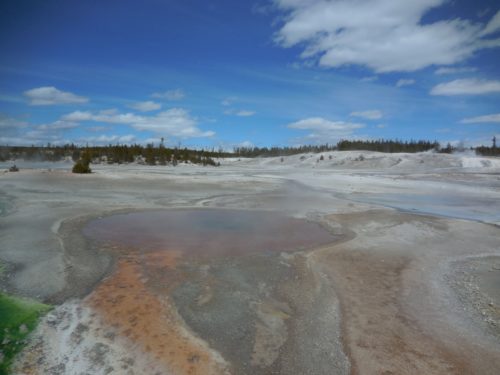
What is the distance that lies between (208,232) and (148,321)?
4.79 meters

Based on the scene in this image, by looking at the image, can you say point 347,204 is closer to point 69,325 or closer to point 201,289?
point 201,289

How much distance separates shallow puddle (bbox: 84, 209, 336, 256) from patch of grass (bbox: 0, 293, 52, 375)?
2.80 meters

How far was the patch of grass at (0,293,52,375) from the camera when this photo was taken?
3.67 meters

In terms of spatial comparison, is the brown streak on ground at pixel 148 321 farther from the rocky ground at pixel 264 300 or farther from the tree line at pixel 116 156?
the tree line at pixel 116 156

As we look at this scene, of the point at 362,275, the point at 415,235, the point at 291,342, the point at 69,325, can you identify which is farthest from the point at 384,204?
the point at 69,325

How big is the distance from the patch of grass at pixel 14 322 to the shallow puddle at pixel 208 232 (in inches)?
110

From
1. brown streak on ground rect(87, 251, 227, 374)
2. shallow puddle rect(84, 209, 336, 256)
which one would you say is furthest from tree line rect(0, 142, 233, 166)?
brown streak on ground rect(87, 251, 227, 374)

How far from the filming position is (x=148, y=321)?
4.46m

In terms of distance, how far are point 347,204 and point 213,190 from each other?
7191 mm

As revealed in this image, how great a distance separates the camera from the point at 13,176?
23.3 metres

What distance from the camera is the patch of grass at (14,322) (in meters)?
3.67

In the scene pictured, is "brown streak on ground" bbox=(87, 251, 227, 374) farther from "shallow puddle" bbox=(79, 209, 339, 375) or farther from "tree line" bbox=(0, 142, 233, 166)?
"tree line" bbox=(0, 142, 233, 166)

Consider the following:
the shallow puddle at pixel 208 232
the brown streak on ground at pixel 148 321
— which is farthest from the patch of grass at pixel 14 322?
the shallow puddle at pixel 208 232

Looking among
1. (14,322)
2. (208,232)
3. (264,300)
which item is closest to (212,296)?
(264,300)
